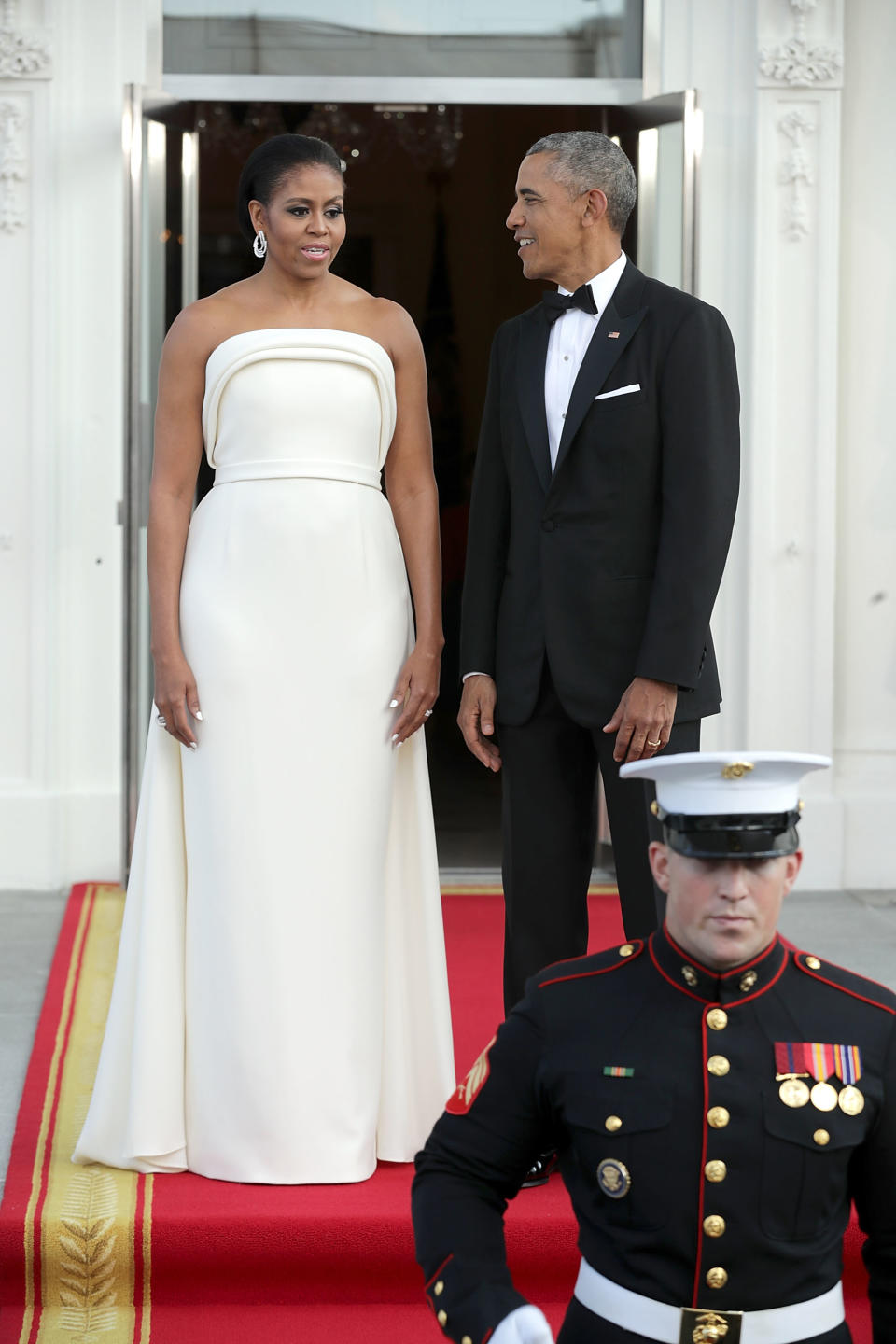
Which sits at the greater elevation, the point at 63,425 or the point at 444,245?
the point at 444,245

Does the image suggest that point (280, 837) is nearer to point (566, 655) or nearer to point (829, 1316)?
point (566, 655)

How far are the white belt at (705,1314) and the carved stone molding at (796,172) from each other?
3592 millimetres

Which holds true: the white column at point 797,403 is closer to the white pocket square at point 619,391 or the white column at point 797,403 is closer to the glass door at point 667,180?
the glass door at point 667,180

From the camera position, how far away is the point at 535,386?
7.50 ft

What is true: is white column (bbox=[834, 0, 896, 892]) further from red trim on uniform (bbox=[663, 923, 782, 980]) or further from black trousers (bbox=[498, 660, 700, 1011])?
red trim on uniform (bbox=[663, 923, 782, 980])

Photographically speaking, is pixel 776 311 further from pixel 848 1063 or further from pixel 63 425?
pixel 848 1063

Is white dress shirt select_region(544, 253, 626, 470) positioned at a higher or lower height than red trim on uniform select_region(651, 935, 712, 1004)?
higher

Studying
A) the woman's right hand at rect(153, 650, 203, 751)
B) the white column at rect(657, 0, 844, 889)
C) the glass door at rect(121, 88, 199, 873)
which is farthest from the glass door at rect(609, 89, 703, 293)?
the woman's right hand at rect(153, 650, 203, 751)

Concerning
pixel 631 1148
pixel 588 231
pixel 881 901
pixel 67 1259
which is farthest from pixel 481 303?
pixel 631 1148

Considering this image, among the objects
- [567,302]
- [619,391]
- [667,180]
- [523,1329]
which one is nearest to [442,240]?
[667,180]

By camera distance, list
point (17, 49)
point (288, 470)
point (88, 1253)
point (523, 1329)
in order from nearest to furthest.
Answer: point (523, 1329)
point (88, 1253)
point (288, 470)
point (17, 49)

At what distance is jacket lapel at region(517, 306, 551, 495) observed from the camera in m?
2.25

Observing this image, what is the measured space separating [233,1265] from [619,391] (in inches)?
50.8

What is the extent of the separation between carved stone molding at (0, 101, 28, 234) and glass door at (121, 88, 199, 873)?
383mm
